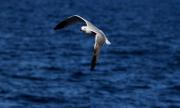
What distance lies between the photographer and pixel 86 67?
32.6 m

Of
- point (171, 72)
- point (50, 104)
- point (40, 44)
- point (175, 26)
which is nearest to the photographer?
point (50, 104)

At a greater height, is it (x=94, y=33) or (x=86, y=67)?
(x=94, y=33)

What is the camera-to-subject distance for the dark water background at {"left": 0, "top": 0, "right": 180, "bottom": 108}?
2511 centimetres

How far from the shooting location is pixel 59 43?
4106 cm

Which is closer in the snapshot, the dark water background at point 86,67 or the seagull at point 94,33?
the seagull at point 94,33

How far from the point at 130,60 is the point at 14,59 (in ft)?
16.6

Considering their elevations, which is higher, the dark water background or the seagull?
the seagull

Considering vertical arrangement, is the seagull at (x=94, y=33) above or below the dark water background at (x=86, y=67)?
above

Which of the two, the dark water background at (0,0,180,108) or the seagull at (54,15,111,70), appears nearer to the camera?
the seagull at (54,15,111,70)

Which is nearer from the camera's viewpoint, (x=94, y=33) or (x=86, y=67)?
(x=94, y=33)

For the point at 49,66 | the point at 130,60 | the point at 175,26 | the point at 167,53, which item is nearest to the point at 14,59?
the point at 49,66

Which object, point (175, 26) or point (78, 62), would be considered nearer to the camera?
point (78, 62)

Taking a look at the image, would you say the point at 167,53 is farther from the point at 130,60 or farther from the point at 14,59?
→ the point at 14,59

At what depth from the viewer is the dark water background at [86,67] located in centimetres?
2511
